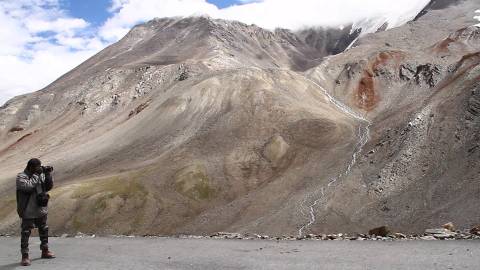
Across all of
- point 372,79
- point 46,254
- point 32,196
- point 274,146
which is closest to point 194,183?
point 274,146

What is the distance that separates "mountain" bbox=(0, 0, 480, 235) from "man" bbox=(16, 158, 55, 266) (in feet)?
87.5

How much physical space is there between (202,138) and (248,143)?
7028 mm

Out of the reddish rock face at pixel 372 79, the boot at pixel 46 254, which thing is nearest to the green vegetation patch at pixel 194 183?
the reddish rock face at pixel 372 79

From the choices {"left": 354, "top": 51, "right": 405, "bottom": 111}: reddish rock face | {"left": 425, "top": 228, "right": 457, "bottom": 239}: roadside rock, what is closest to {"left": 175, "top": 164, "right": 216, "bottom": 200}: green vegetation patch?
{"left": 354, "top": 51, "right": 405, "bottom": 111}: reddish rock face

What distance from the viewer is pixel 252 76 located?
306ft

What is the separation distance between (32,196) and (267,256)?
6.59 metres

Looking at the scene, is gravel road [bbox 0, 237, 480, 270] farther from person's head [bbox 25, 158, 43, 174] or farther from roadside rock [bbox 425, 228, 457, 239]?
person's head [bbox 25, 158, 43, 174]

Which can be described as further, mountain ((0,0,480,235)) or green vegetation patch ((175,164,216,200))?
green vegetation patch ((175,164,216,200))

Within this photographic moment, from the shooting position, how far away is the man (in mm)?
14523

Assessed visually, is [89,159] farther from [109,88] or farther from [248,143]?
[109,88]

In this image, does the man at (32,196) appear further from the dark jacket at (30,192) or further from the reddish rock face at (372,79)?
the reddish rock face at (372,79)

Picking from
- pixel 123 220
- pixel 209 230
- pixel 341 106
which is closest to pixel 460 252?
pixel 209 230

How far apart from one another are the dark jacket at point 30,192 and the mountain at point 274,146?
26.7 m

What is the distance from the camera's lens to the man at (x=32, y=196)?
14.5m
